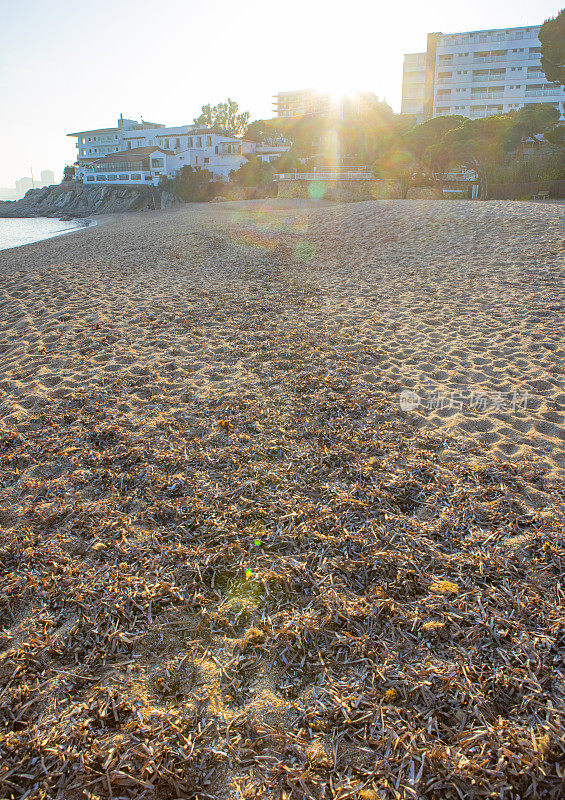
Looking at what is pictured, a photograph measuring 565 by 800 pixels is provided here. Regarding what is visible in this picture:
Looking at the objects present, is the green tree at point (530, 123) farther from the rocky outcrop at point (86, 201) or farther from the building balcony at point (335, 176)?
the rocky outcrop at point (86, 201)

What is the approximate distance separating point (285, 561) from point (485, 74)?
240 ft

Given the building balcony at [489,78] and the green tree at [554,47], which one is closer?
the green tree at [554,47]

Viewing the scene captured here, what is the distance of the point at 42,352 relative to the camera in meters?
6.12

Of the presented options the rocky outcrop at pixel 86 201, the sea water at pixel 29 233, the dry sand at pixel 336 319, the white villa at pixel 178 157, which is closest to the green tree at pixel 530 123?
the dry sand at pixel 336 319

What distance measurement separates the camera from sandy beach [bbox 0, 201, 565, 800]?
5.95 feet

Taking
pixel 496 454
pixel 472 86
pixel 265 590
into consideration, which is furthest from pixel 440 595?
pixel 472 86

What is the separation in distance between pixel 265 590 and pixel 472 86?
7321 centimetres

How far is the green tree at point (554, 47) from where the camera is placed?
31422 millimetres

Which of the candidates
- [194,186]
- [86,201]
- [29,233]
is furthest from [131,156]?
[29,233]

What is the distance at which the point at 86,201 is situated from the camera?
59031 mm

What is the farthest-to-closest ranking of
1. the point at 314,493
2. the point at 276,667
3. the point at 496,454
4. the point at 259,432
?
the point at 259,432
the point at 496,454
the point at 314,493
the point at 276,667

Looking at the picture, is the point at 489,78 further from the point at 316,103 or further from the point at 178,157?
the point at 178,157

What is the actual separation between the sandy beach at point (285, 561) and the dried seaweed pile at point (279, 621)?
0.01 meters

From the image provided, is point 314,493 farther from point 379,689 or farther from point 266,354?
point 266,354
